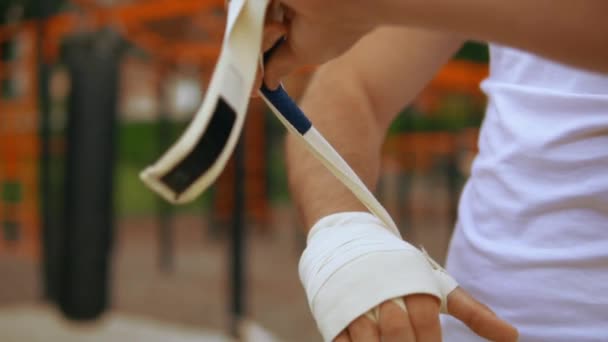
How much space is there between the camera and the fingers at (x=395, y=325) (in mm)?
477

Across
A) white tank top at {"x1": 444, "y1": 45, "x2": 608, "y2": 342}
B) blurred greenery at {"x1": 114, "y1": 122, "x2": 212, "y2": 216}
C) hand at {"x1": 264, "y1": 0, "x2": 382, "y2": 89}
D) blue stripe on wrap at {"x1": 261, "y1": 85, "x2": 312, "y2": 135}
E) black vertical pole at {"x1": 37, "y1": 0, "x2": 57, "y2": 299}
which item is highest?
hand at {"x1": 264, "y1": 0, "x2": 382, "y2": 89}

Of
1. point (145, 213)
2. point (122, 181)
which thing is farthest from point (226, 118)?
point (122, 181)

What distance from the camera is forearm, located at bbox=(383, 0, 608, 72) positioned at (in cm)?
36

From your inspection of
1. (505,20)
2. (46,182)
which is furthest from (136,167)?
(505,20)

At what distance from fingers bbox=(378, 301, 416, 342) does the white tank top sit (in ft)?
0.68

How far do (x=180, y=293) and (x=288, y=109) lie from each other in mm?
3106

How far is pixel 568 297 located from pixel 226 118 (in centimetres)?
37

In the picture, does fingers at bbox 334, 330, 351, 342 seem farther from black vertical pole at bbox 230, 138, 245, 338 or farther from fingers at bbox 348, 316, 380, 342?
black vertical pole at bbox 230, 138, 245, 338

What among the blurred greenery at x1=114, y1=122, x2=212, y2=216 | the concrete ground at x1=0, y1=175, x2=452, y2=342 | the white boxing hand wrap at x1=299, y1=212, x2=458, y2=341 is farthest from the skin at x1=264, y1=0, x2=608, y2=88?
the blurred greenery at x1=114, y1=122, x2=212, y2=216

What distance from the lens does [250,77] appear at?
1.38 ft

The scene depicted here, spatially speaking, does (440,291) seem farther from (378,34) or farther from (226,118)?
(378,34)

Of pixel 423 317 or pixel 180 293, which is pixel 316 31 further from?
pixel 180 293

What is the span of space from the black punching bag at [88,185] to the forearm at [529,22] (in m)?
2.01

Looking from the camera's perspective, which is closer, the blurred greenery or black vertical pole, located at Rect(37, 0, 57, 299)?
black vertical pole, located at Rect(37, 0, 57, 299)
